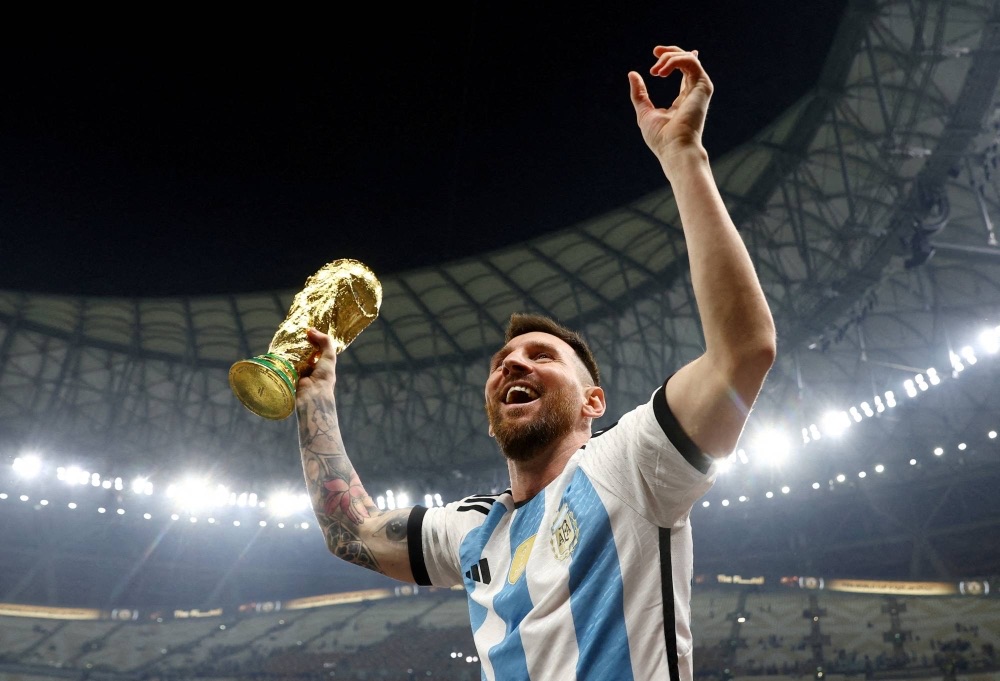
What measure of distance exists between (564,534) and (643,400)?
23.7 metres

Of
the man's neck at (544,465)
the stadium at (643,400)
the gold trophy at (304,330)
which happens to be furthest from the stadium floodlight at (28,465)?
the man's neck at (544,465)

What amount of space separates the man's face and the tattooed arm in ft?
1.80

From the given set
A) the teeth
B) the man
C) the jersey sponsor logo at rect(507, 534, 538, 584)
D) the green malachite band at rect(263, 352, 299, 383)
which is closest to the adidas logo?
the man

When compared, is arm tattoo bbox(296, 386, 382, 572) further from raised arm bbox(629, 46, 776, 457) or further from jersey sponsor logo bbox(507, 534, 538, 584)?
raised arm bbox(629, 46, 776, 457)

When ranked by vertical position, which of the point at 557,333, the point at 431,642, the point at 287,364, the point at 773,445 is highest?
the point at 773,445

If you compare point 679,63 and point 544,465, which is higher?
point 679,63

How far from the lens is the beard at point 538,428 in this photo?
1.70 metres

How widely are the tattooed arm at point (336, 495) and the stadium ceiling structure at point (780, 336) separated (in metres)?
10.2

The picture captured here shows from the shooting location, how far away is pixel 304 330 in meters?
2.36

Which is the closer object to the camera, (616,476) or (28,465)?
(616,476)

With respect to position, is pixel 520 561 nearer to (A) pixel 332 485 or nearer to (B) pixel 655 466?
(B) pixel 655 466

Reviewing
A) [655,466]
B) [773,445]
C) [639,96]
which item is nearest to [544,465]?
[655,466]

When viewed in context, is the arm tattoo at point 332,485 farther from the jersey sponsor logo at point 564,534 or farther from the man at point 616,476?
the jersey sponsor logo at point 564,534

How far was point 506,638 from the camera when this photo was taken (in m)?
1.49
